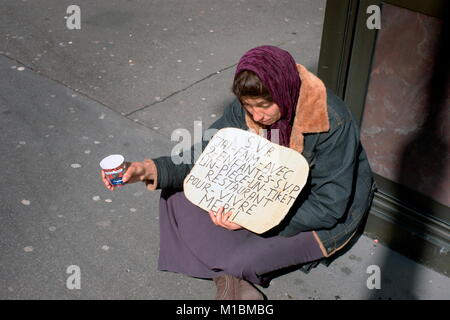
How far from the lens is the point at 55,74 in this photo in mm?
4984

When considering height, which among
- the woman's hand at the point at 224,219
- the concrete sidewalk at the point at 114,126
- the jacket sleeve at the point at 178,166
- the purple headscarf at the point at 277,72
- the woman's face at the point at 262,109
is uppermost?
the purple headscarf at the point at 277,72

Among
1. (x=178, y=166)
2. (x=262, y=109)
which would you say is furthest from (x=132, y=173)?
(x=262, y=109)

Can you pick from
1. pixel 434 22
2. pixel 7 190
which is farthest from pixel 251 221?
pixel 7 190

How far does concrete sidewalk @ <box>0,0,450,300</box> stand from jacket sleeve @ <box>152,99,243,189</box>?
0.55 meters

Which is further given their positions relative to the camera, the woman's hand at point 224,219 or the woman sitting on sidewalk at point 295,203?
the woman's hand at point 224,219

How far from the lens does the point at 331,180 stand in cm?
261

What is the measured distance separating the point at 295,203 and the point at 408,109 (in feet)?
2.47

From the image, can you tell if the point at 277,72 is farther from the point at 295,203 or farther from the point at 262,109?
the point at 295,203

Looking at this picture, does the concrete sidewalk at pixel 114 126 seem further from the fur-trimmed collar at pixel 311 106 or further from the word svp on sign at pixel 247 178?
the fur-trimmed collar at pixel 311 106

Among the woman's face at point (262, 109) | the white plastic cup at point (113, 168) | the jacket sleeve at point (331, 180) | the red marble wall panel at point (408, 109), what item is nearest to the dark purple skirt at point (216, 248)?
the jacket sleeve at point (331, 180)

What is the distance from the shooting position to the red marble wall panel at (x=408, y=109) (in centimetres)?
274

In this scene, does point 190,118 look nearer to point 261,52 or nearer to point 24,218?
point 24,218

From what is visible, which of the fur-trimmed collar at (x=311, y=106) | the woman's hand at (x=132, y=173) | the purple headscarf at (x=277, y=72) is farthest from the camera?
the woman's hand at (x=132, y=173)

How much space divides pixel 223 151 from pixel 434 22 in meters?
1.12
